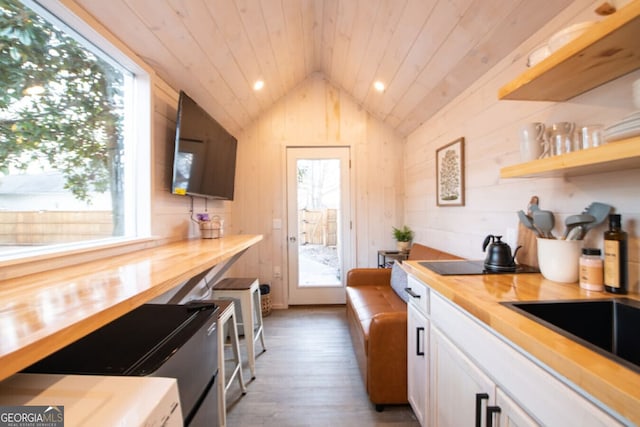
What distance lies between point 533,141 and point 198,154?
6.98ft

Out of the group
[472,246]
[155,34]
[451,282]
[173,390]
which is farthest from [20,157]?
[472,246]

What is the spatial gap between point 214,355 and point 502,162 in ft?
6.69

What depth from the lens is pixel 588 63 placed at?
36.4 inches

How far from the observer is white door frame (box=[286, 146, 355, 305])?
11.4ft

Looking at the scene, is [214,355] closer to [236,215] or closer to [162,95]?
[162,95]

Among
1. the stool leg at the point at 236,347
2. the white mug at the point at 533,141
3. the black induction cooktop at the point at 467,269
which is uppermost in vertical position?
the white mug at the point at 533,141

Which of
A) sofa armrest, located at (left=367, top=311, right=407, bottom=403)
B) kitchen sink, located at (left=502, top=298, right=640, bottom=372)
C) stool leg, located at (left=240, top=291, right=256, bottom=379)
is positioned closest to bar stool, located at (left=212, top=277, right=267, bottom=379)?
stool leg, located at (left=240, top=291, right=256, bottom=379)

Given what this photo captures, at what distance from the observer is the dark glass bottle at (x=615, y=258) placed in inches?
36.9

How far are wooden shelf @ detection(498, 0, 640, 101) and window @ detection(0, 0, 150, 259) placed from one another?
199 centimetres

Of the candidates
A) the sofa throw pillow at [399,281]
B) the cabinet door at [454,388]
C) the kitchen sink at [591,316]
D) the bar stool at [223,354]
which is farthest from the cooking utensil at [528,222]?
the bar stool at [223,354]

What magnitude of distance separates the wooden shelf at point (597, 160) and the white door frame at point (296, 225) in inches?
94.0

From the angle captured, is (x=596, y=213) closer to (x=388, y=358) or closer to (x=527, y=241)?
(x=527, y=241)

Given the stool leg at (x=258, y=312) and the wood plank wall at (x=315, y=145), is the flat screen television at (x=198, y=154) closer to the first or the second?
the wood plank wall at (x=315, y=145)

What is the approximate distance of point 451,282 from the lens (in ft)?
3.82
